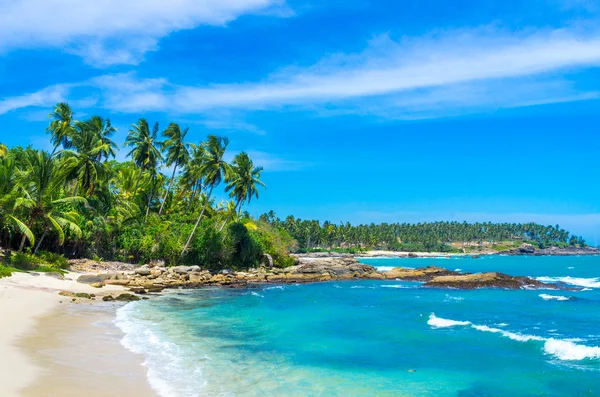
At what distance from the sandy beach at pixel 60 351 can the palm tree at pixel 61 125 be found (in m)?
28.4

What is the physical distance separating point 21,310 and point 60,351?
6818 mm

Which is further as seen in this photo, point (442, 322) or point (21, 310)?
point (442, 322)

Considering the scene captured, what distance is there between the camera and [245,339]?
61.4ft

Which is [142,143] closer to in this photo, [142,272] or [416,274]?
[142,272]

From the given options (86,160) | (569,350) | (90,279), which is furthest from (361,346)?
(86,160)

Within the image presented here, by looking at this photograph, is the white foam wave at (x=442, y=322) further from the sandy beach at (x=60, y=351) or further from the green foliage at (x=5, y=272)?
the green foliage at (x=5, y=272)

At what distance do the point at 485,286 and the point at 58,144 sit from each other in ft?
152

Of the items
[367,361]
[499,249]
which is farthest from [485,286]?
[499,249]

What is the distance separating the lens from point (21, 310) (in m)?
19.1

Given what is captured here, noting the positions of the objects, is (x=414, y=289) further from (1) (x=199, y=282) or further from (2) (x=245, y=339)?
(2) (x=245, y=339)

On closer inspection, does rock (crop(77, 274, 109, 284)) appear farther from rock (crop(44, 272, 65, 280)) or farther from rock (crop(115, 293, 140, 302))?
rock (crop(115, 293, 140, 302))

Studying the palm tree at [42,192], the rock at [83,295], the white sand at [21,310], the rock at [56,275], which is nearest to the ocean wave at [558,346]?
the white sand at [21,310]

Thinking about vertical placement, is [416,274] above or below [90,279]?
below

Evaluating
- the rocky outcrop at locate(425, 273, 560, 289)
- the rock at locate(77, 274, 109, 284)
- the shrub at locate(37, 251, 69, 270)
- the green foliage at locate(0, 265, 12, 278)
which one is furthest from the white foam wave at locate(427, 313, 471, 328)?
the shrub at locate(37, 251, 69, 270)
